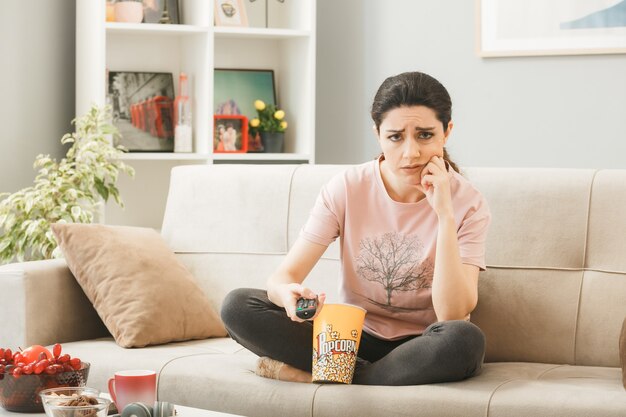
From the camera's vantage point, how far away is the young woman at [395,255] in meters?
2.16

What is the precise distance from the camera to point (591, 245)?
2447 mm

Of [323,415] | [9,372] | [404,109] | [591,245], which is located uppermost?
[404,109]

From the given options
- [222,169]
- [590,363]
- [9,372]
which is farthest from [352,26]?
[9,372]

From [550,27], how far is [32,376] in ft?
8.62

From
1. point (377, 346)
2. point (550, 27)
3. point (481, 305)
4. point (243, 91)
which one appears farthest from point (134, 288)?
point (550, 27)

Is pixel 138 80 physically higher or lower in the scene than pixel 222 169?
higher

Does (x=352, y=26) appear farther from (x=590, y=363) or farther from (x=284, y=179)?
(x=590, y=363)

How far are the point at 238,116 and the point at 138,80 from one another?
0.43 metres

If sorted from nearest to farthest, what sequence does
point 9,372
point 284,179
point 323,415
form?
1. point 9,372
2. point 323,415
3. point 284,179

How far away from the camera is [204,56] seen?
3820mm

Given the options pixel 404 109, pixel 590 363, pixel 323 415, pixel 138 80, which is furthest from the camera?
pixel 138 80

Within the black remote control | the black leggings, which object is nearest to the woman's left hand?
the black leggings

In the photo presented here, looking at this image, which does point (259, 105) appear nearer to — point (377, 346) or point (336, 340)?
point (377, 346)

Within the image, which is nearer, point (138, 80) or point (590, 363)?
point (590, 363)
